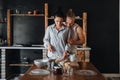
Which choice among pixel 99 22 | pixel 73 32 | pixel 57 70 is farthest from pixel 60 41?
pixel 99 22

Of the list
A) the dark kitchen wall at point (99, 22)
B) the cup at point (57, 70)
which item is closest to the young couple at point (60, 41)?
the cup at point (57, 70)

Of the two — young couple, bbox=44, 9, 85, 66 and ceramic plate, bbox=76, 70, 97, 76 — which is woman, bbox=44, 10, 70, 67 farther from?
ceramic plate, bbox=76, 70, 97, 76

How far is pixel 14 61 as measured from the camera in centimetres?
602

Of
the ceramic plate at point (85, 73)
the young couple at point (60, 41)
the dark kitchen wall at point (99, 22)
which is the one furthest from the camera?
the dark kitchen wall at point (99, 22)

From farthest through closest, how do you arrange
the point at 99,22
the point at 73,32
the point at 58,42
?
the point at 99,22 < the point at 73,32 < the point at 58,42

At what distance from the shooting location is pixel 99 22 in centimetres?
614

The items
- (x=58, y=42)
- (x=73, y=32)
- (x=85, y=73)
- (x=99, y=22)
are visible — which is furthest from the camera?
(x=99, y=22)

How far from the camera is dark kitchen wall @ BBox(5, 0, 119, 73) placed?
611 centimetres

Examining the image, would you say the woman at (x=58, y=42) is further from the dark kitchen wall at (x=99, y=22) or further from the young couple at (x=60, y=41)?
the dark kitchen wall at (x=99, y=22)

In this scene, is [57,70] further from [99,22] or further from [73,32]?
[99,22]

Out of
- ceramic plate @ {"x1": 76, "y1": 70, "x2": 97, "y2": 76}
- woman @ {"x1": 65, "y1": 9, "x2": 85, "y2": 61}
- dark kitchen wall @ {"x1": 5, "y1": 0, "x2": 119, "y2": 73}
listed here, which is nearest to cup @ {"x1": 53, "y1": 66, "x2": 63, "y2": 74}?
ceramic plate @ {"x1": 76, "y1": 70, "x2": 97, "y2": 76}

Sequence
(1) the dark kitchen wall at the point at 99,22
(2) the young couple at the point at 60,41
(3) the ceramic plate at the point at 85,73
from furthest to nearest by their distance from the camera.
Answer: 1. (1) the dark kitchen wall at the point at 99,22
2. (2) the young couple at the point at 60,41
3. (3) the ceramic plate at the point at 85,73

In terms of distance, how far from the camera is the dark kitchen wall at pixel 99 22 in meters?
6.11

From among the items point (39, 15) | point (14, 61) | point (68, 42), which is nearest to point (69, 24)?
point (68, 42)
